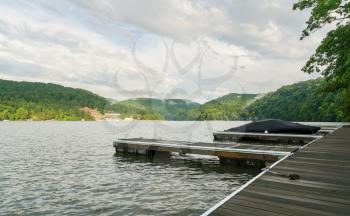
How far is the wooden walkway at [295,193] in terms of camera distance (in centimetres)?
667

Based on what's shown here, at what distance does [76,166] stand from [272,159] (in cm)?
1426

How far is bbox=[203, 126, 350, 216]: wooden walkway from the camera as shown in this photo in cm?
667

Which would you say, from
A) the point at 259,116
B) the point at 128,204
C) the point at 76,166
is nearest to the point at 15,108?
the point at 259,116

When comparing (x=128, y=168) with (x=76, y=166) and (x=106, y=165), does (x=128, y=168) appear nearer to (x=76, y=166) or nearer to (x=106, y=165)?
(x=106, y=165)

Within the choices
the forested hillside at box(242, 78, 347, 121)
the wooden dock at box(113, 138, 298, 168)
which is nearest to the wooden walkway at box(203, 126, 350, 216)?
the wooden dock at box(113, 138, 298, 168)

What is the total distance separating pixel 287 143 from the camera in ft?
104

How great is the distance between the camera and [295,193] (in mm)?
8070

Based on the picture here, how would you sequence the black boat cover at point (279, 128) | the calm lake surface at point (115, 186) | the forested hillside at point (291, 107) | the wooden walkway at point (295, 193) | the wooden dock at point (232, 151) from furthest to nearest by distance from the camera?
1. the forested hillside at point (291, 107)
2. the black boat cover at point (279, 128)
3. the wooden dock at point (232, 151)
4. the calm lake surface at point (115, 186)
5. the wooden walkway at point (295, 193)

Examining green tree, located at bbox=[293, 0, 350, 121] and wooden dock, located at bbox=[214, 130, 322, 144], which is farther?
wooden dock, located at bbox=[214, 130, 322, 144]

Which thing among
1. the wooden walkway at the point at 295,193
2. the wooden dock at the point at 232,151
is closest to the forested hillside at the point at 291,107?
the wooden dock at the point at 232,151

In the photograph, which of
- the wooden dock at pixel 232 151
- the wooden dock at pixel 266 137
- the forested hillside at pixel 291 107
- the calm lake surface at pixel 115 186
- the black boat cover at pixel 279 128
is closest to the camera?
the calm lake surface at pixel 115 186

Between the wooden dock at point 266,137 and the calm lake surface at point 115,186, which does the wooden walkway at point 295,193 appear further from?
the wooden dock at point 266,137

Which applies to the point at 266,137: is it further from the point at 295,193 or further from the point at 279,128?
the point at 295,193

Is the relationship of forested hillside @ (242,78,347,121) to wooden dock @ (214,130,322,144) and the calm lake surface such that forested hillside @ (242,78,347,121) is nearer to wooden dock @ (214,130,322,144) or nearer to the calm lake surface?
wooden dock @ (214,130,322,144)
